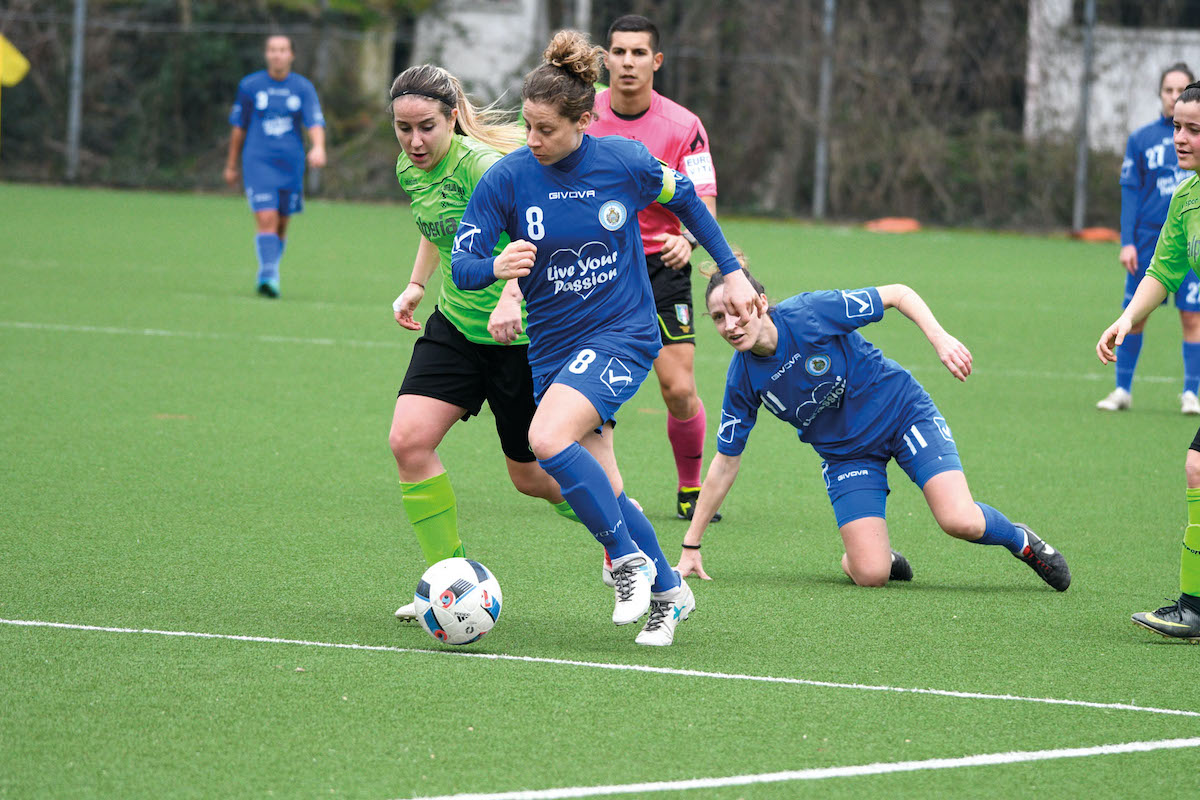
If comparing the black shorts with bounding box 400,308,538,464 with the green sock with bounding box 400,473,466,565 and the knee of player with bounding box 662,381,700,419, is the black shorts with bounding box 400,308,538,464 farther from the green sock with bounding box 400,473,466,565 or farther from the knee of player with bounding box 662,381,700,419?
the knee of player with bounding box 662,381,700,419

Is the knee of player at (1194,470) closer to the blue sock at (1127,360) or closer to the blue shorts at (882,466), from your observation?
the blue shorts at (882,466)

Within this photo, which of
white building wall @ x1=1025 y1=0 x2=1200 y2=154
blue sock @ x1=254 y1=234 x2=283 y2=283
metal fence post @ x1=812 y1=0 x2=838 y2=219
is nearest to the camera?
blue sock @ x1=254 y1=234 x2=283 y2=283

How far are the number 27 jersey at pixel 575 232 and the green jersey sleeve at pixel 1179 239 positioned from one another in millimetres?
1817

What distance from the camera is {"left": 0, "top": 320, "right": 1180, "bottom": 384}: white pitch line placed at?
11359 millimetres

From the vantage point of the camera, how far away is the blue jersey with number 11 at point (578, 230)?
4.62m

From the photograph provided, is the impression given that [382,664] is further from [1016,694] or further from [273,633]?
[1016,694]

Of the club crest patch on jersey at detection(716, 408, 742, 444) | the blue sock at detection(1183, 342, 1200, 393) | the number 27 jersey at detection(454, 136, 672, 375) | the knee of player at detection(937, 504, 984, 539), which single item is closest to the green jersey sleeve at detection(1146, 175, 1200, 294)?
the knee of player at detection(937, 504, 984, 539)

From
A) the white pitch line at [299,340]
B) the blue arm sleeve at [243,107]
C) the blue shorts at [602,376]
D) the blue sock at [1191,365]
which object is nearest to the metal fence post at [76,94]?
the blue arm sleeve at [243,107]

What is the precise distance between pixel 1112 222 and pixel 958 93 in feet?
11.1

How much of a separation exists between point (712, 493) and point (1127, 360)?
215 inches

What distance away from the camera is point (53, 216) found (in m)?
20.5

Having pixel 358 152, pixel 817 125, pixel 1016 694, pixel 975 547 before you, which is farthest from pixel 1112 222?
pixel 1016 694

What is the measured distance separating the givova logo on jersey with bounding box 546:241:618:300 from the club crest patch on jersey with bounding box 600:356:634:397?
0.23m

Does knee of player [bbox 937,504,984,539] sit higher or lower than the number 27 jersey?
lower
